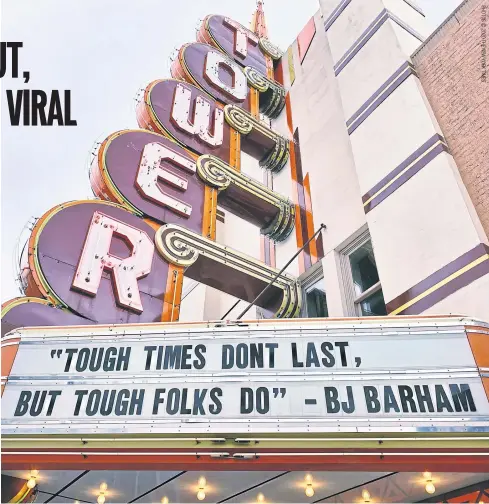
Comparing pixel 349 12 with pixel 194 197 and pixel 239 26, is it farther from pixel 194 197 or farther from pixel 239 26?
pixel 194 197

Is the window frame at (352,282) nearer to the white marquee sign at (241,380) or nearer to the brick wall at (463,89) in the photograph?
the brick wall at (463,89)

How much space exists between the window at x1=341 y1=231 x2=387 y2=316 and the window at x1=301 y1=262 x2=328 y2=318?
2.20ft

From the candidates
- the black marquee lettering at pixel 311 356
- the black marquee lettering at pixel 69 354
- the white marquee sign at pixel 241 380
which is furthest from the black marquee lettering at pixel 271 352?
the black marquee lettering at pixel 69 354

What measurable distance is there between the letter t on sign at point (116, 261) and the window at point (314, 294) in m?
3.52

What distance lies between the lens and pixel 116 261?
7.47m

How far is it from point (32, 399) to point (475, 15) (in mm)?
9060

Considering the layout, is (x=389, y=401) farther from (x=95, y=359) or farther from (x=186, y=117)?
(x=186, y=117)

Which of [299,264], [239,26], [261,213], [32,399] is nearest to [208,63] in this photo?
[239,26]

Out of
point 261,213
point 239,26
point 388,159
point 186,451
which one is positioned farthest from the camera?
point 239,26

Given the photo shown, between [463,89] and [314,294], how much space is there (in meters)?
4.58

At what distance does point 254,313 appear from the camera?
11648 millimetres

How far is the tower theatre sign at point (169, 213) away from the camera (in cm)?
694

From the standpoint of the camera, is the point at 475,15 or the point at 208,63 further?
the point at 208,63
